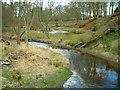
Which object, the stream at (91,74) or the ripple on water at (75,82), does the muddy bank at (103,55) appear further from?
the ripple on water at (75,82)

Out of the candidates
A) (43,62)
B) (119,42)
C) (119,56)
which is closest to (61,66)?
(43,62)

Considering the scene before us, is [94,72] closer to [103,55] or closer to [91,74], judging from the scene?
[91,74]

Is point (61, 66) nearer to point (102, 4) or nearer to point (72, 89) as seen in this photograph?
point (72, 89)

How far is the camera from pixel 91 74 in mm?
22859

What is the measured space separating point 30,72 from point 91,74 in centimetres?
605

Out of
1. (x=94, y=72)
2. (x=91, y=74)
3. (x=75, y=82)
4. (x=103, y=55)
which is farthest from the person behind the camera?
(x=103, y=55)

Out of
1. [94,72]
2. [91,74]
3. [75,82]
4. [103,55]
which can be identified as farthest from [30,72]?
[103,55]

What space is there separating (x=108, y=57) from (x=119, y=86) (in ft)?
37.3

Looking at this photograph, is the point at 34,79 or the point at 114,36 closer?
the point at 34,79

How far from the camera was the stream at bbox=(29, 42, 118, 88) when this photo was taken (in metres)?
19.2

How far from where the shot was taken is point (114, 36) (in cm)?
3634

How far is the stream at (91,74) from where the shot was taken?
19203mm

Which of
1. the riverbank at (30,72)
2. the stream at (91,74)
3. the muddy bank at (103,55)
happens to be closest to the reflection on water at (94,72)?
the stream at (91,74)

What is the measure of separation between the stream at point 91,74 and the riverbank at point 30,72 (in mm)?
900
